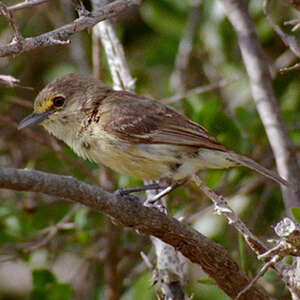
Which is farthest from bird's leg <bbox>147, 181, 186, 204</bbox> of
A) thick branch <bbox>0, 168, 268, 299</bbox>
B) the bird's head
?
the bird's head

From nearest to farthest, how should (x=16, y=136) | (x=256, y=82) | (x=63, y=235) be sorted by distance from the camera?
(x=256, y=82) < (x=63, y=235) < (x=16, y=136)

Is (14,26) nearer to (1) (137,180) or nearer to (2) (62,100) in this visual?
(2) (62,100)

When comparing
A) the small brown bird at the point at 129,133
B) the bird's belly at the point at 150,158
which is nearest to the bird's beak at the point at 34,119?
the small brown bird at the point at 129,133

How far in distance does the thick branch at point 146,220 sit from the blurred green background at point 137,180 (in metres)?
0.66

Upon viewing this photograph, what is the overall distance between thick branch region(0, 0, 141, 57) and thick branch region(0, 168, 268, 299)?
2.55ft

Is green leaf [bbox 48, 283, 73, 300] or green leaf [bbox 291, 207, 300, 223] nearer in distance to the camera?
green leaf [bbox 291, 207, 300, 223]

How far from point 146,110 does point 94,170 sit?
157 centimetres

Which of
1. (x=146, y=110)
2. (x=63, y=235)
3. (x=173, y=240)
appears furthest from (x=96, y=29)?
(x=173, y=240)

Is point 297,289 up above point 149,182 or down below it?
below

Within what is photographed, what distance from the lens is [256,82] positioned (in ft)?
15.9

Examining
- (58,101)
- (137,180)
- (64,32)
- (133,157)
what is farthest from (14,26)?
(137,180)

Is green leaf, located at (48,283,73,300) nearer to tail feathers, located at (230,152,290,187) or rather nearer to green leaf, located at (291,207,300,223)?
tail feathers, located at (230,152,290,187)

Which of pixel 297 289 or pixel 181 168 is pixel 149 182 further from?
pixel 297 289

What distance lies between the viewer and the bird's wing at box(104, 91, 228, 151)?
13.9 ft
